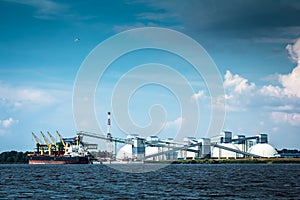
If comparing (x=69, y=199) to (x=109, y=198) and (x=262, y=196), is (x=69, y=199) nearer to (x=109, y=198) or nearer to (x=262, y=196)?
(x=109, y=198)

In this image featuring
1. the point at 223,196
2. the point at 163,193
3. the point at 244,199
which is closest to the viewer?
the point at 244,199

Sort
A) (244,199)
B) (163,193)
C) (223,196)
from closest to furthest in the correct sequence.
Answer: (244,199) → (223,196) → (163,193)

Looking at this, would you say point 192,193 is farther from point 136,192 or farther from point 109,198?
point 109,198

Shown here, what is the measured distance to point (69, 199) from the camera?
150ft

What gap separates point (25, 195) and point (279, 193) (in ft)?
82.8

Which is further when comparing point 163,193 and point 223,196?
point 163,193

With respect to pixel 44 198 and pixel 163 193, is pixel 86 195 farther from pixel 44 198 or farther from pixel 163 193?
pixel 163 193

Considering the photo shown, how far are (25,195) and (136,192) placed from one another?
11.2 m

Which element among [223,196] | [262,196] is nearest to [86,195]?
[223,196]

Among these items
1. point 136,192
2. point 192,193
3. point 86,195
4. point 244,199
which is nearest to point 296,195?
point 244,199

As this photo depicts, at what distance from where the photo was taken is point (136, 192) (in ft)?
172

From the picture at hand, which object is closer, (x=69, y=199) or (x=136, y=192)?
(x=69, y=199)

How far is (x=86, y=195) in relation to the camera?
49781 millimetres

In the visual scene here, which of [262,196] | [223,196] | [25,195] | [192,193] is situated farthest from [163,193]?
[25,195]
